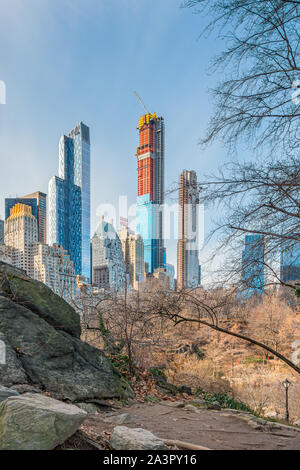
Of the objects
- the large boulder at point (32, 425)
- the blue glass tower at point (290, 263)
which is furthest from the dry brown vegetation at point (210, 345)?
the large boulder at point (32, 425)

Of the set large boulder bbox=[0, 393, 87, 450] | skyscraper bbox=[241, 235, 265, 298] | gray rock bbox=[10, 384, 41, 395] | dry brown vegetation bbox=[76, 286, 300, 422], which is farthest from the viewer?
dry brown vegetation bbox=[76, 286, 300, 422]

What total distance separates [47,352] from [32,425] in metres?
2.96

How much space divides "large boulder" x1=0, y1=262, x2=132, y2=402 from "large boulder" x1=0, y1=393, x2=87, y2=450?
203 cm

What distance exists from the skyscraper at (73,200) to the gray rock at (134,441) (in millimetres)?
141423

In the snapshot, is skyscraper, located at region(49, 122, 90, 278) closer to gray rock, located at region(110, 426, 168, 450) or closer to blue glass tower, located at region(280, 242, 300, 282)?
blue glass tower, located at region(280, 242, 300, 282)

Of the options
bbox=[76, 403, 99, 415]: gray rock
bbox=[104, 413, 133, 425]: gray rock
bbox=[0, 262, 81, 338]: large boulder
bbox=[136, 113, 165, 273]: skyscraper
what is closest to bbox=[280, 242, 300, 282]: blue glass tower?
bbox=[104, 413, 133, 425]: gray rock

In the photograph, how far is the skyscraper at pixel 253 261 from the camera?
3.67 meters

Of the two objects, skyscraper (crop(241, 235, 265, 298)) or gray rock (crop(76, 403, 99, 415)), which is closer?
skyscraper (crop(241, 235, 265, 298))

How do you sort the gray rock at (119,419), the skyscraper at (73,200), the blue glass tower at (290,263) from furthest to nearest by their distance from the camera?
the skyscraper at (73,200), the gray rock at (119,419), the blue glass tower at (290,263)

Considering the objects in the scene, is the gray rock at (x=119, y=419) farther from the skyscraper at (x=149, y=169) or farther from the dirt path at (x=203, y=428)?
the skyscraper at (x=149, y=169)

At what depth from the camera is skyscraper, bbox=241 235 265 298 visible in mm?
3672

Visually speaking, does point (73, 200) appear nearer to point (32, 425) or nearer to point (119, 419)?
point (119, 419)

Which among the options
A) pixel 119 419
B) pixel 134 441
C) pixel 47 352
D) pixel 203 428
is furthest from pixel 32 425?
pixel 203 428
